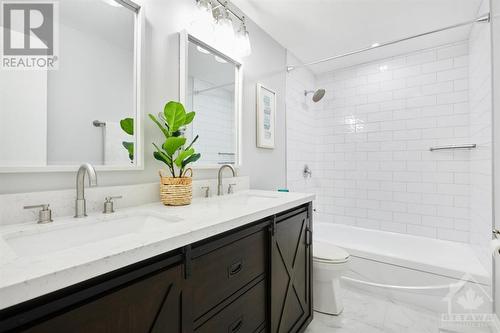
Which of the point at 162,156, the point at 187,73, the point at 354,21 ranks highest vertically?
the point at 354,21

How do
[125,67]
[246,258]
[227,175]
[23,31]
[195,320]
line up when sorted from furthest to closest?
[227,175] < [125,67] < [246,258] < [23,31] < [195,320]

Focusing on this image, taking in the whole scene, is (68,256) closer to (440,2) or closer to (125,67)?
(125,67)

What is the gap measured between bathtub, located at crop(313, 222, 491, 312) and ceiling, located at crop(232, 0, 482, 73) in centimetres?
208

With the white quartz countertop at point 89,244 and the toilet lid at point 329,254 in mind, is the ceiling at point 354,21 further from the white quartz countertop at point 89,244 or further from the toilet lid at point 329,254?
the toilet lid at point 329,254

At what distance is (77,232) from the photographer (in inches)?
34.9

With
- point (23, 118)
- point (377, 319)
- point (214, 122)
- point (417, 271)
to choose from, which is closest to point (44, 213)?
point (23, 118)

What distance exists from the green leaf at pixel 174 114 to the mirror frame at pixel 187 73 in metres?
0.26

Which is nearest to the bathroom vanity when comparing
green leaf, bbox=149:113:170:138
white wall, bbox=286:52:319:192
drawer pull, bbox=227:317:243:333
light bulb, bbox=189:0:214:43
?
drawer pull, bbox=227:317:243:333

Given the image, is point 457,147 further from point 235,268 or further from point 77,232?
point 77,232

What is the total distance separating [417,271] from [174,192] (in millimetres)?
2020

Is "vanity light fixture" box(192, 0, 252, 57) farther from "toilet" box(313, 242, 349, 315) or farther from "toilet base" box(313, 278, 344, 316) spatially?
"toilet base" box(313, 278, 344, 316)

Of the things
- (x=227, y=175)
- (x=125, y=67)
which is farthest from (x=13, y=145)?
(x=227, y=175)

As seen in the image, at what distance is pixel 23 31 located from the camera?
930 mm

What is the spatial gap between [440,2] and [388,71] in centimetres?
104
